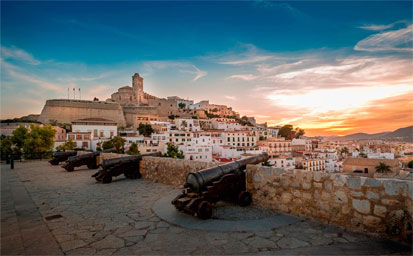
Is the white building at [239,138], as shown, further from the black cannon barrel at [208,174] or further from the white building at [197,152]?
the black cannon barrel at [208,174]

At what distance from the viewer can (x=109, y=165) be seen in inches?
285

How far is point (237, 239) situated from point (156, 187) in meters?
3.76

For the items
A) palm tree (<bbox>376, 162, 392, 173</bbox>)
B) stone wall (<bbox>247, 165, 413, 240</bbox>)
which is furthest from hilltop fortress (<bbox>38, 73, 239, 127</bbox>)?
stone wall (<bbox>247, 165, 413, 240</bbox>)

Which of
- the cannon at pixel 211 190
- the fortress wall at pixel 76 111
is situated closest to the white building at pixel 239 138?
the fortress wall at pixel 76 111

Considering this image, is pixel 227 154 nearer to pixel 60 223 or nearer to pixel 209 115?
pixel 60 223

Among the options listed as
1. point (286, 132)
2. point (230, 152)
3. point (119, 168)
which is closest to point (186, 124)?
point (230, 152)

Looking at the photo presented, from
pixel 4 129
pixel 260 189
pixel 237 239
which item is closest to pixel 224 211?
pixel 260 189

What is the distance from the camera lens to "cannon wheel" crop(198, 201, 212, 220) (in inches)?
139

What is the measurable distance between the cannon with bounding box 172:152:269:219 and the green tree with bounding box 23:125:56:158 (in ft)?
65.3

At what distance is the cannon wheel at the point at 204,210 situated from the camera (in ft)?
11.6

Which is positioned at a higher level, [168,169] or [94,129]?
[94,129]

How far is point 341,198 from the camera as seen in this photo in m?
3.11

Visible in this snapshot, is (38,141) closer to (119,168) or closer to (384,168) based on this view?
(119,168)

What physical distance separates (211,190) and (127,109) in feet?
274
